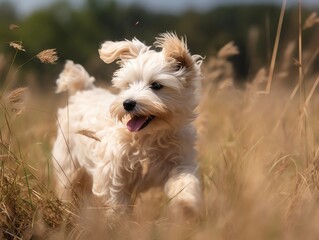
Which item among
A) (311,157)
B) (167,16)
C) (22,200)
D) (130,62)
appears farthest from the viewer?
(167,16)

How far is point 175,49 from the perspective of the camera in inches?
187

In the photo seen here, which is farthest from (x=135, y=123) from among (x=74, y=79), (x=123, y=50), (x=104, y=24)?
(x=104, y=24)

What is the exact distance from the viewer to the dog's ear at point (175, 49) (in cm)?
474

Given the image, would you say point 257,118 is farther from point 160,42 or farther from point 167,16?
point 167,16

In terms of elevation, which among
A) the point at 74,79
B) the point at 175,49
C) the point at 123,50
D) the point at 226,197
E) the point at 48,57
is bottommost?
the point at 74,79

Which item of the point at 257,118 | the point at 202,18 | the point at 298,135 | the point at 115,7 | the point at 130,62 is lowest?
the point at 115,7

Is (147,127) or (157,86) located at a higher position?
(157,86)

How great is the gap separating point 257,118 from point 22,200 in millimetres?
3030

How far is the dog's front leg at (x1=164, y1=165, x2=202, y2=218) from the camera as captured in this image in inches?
162

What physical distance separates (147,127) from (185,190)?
58cm

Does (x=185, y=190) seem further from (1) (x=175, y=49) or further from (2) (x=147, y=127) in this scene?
(1) (x=175, y=49)

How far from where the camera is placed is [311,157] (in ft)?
14.7

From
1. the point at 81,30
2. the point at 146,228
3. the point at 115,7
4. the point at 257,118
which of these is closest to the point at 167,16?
the point at 81,30

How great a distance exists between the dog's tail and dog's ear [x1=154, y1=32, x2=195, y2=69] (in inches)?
59.3
